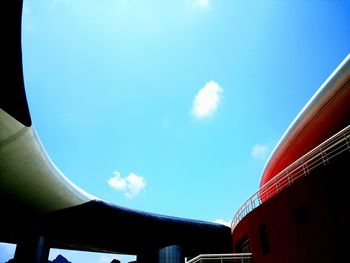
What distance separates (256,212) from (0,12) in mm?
12193

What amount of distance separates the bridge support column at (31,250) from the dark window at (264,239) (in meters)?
19.8

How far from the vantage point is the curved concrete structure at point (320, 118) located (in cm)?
1063

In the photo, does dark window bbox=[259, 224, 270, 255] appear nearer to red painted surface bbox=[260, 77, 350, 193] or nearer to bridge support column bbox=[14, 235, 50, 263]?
red painted surface bbox=[260, 77, 350, 193]

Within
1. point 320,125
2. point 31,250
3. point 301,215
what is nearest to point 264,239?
point 301,215

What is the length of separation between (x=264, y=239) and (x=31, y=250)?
2041 cm

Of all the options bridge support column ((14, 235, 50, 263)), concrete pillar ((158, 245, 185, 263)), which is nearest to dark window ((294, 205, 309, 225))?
concrete pillar ((158, 245, 185, 263))

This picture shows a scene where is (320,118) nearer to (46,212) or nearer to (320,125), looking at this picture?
(320,125)

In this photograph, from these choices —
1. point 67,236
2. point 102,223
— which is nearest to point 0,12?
point 102,223

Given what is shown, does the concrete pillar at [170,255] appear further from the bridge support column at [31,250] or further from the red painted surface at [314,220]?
the red painted surface at [314,220]

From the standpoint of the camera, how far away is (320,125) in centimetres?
1277

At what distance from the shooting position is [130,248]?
35.6 m

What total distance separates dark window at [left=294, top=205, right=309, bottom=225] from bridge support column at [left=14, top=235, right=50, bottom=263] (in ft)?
72.4

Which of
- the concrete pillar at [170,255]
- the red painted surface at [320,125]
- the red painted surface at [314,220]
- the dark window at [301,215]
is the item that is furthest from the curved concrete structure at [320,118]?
the concrete pillar at [170,255]

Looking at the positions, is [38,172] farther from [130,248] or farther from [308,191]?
[130,248]
